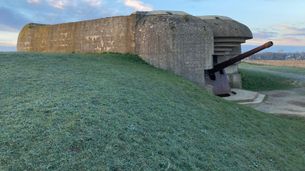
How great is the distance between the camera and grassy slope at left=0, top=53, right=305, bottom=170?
12.9ft

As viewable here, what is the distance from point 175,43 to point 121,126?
21.1 feet

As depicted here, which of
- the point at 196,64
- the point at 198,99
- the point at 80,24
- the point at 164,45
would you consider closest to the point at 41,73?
the point at 198,99

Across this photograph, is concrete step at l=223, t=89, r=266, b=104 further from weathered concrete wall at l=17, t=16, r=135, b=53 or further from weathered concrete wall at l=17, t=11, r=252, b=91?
weathered concrete wall at l=17, t=16, r=135, b=53

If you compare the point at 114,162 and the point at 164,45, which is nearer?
the point at 114,162

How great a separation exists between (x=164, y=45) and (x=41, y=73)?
448 cm

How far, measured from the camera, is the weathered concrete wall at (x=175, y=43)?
1086 centimetres

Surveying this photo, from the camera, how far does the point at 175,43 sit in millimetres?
10852

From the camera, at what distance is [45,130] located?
420cm

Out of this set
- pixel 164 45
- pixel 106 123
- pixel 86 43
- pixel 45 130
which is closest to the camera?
pixel 45 130

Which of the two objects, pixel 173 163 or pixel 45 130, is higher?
pixel 45 130

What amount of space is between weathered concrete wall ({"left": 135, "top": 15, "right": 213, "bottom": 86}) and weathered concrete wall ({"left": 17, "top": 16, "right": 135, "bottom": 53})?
48 cm

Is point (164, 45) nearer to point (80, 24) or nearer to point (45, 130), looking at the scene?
point (80, 24)

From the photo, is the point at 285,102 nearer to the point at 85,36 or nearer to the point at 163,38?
the point at 163,38

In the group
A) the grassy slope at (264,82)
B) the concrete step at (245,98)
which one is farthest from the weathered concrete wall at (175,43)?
the grassy slope at (264,82)
